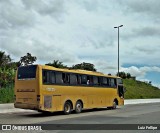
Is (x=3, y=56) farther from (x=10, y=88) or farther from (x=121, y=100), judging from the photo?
(x=121, y=100)

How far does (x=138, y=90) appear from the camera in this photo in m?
64.9

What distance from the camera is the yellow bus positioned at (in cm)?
2180

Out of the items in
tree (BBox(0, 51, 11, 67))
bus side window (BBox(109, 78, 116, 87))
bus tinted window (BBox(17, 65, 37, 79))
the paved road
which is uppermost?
tree (BBox(0, 51, 11, 67))

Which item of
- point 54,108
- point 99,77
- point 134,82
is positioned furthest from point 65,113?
point 134,82

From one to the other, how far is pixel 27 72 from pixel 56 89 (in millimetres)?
2187

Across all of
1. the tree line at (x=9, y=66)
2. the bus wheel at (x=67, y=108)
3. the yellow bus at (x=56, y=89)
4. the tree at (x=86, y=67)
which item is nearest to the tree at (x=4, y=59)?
the tree line at (x=9, y=66)

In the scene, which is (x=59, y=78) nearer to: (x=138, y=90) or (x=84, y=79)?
(x=84, y=79)

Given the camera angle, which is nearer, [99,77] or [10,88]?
[99,77]

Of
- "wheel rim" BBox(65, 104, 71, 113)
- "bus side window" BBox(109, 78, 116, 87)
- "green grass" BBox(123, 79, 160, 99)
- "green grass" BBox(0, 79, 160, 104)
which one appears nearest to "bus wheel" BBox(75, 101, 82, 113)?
"wheel rim" BBox(65, 104, 71, 113)

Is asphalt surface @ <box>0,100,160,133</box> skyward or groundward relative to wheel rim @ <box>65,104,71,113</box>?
groundward

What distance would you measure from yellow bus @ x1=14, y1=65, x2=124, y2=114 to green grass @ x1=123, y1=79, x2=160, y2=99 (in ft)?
94.3

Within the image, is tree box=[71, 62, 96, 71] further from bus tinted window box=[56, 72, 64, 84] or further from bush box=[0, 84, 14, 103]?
bus tinted window box=[56, 72, 64, 84]

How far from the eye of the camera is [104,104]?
97.5ft

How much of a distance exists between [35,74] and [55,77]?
5.60ft
